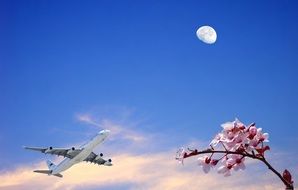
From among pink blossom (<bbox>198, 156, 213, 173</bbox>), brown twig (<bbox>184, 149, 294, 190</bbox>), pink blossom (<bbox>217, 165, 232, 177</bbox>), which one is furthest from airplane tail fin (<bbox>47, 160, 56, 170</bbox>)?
brown twig (<bbox>184, 149, 294, 190</bbox>)

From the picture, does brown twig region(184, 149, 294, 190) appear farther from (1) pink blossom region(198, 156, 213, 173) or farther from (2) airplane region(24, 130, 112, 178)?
(2) airplane region(24, 130, 112, 178)

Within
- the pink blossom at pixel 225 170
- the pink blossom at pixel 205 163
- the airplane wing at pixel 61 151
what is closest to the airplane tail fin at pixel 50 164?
the airplane wing at pixel 61 151

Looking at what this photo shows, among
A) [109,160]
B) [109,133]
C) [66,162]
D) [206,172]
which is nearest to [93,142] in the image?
[109,133]

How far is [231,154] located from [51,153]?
69473 mm

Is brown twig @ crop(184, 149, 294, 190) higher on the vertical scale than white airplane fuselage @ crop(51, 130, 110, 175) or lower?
lower

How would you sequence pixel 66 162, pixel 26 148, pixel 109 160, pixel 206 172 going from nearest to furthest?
pixel 206 172 → pixel 26 148 → pixel 66 162 → pixel 109 160

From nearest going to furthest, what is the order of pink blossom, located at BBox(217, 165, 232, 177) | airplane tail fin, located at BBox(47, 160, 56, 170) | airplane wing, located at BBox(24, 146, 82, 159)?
1. pink blossom, located at BBox(217, 165, 232, 177)
2. airplane wing, located at BBox(24, 146, 82, 159)
3. airplane tail fin, located at BBox(47, 160, 56, 170)

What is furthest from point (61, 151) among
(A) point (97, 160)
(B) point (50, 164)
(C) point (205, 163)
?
(C) point (205, 163)

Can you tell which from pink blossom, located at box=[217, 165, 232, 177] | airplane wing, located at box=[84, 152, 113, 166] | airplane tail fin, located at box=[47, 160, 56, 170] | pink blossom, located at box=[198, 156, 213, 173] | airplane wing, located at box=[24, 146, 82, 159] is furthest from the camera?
airplane tail fin, located at box=[47, 160, 56, 170]

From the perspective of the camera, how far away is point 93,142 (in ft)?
232

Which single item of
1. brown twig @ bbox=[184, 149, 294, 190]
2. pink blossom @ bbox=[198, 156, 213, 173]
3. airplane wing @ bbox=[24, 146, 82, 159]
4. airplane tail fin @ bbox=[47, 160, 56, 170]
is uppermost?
airplane tail fin @ bbox=[47, 160, 56, 170]

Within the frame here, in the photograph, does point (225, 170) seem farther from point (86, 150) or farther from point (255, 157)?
point (86, 150)

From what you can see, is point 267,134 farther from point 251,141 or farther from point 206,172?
point 206,172

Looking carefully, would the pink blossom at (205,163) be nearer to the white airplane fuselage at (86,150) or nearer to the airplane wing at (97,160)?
the white airplane fuselage at (86,150)
